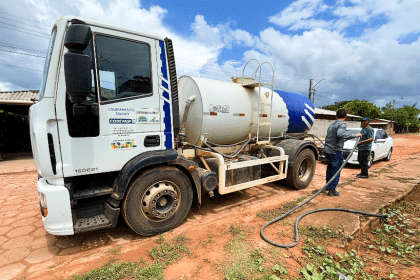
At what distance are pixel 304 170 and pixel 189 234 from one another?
3953 millimetres

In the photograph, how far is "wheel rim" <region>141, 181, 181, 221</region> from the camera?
3.12 meters

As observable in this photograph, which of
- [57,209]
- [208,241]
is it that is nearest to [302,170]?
[208,241]

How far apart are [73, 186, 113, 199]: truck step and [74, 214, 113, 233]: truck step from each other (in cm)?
37

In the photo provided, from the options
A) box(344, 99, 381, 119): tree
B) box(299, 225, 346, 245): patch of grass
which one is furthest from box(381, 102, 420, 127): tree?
box(299, 225, 346, 245): patch of grass

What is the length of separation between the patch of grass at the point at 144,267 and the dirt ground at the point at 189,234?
8cm

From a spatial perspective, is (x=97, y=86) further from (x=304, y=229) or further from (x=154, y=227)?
(x=304, y=229)

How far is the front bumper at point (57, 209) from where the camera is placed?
8.32 feet

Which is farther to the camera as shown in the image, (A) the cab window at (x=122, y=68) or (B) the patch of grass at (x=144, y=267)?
(A) the cab window at (x=122, y=68)

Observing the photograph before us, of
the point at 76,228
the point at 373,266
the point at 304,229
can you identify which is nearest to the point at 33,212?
the point at 76,228

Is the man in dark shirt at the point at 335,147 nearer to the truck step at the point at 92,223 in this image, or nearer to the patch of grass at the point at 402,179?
the patch of grass at the point at 402,179

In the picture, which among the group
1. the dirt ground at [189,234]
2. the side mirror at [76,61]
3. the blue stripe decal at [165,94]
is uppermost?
the side mirror at [76,61]

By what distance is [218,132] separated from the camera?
4.26 meters

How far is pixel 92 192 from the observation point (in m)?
2.81

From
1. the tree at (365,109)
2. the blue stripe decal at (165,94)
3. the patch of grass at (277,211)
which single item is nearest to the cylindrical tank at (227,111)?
the blue stripe decal at (165,94)
